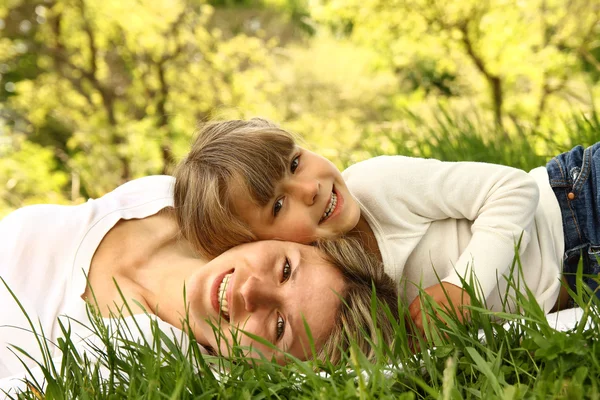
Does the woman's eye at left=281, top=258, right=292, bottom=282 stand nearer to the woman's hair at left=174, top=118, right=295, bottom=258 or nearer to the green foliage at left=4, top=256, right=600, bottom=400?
the woman's hair at left=174, top=118, right=295, bottom=258

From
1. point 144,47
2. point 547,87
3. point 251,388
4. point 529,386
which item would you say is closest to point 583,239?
point 529,386

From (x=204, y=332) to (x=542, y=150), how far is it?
2572 mm

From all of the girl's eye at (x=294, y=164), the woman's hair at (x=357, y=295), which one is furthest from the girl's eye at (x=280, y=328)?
the girl's eye at (x=294, y=164)

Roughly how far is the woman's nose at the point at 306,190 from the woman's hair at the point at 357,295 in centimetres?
18

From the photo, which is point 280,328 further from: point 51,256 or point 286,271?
point 51,256

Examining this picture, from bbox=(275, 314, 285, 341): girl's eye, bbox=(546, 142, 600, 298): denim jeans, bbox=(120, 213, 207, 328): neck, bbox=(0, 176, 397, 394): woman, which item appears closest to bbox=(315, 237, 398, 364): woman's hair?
bbox=(0, 176, 397, 394): woman

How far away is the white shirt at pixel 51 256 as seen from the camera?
2.47 meters

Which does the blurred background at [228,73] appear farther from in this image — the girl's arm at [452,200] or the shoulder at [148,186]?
the girl's arm at [452,200]

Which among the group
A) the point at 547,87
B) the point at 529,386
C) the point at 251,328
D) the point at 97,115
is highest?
the point at 529,386

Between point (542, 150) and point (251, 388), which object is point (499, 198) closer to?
point (251, 388)

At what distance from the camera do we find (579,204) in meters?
2.61

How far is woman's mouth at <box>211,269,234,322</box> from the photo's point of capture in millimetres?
2076

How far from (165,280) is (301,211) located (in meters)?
0.71

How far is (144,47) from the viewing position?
13.7 meters
